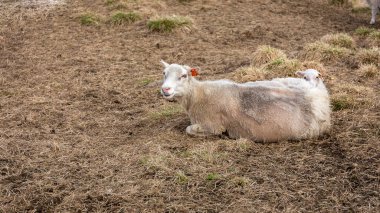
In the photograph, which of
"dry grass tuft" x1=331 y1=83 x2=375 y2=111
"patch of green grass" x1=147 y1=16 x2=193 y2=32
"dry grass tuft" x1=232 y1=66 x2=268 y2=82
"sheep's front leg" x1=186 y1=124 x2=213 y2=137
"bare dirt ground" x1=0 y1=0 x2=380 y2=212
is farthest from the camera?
"patch of green grass" x1=147 y1=16 x2=193 y2=32

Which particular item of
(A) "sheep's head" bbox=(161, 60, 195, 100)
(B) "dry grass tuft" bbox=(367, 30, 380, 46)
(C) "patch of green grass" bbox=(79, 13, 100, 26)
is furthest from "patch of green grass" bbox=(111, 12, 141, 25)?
(A) "sheep's head" bbox=(161, 60, 195, 100)

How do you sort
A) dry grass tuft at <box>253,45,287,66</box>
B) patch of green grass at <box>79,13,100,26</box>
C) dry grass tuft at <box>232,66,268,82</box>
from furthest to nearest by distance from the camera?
1. patch of green grass at <box>79,13,100,26</box>
2. dry grass tuft at <box>253,45,287,66</box>
3. dry grass tuft at <box>232,66,268,82</box>

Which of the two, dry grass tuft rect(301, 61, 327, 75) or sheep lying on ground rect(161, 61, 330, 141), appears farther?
dry grass tuft rect(301, 61, 327, 75)

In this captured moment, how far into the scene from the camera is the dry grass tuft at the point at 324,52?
10.9m

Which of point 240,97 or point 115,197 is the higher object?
point 240,97

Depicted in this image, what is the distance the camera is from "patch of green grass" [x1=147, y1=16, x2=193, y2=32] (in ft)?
43.4

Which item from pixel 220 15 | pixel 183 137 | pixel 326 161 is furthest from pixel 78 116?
pixel 220 15

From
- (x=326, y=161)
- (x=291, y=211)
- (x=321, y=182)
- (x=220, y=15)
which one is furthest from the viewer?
(x=220, y=15)

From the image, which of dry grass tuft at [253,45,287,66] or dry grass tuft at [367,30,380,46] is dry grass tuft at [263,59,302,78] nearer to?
dry grass tuft at [253,45,287,66]

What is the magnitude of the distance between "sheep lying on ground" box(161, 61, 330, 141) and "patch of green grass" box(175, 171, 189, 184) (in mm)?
1395

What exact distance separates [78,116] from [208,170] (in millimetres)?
Answer: 3176

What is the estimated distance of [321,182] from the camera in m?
5.82

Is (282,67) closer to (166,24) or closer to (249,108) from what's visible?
(249,108)

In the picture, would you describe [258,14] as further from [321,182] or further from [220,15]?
[321,182]
